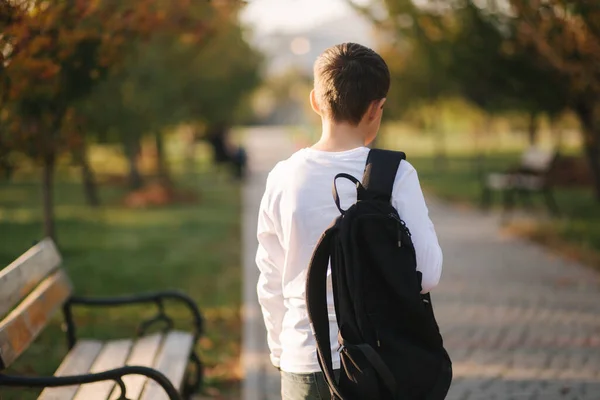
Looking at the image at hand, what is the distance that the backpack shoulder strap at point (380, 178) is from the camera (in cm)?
264

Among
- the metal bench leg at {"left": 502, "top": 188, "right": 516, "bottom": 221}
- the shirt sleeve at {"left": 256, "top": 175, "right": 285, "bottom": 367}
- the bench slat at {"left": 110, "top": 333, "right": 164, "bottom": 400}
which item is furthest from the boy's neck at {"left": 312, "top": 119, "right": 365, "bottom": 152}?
the metal bench leg at {"left": 502, "top": 188, "right": 516, "bottom": 221}

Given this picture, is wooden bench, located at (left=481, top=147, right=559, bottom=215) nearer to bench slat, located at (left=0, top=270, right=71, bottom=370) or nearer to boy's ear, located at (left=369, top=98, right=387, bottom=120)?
bench slat, located at (left=0, top=270, right=71, bottom=370)

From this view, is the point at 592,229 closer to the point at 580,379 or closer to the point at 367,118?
the point at 580,379

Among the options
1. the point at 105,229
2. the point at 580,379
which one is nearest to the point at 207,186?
the point at 105,229

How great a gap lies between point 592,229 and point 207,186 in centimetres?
1489

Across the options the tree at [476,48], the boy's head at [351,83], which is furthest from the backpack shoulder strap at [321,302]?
the tree at [476,48]

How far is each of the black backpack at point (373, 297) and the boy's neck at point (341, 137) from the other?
91 millimetres

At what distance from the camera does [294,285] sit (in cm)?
286

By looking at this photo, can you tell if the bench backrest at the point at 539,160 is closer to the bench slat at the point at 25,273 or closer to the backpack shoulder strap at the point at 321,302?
the bench slat at the point at 25,273

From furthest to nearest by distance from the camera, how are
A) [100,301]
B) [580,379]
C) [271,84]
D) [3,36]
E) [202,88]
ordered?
[271,84] < [202,88] < [580,379] < [100,301] < [3,36]

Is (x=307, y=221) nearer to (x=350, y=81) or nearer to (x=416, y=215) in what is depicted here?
(x=416, y=215)

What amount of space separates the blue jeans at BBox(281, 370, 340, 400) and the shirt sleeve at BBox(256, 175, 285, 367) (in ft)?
0.53

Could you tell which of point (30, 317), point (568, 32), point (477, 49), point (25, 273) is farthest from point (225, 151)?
point (30, 317)

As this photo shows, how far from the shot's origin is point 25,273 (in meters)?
4.57
